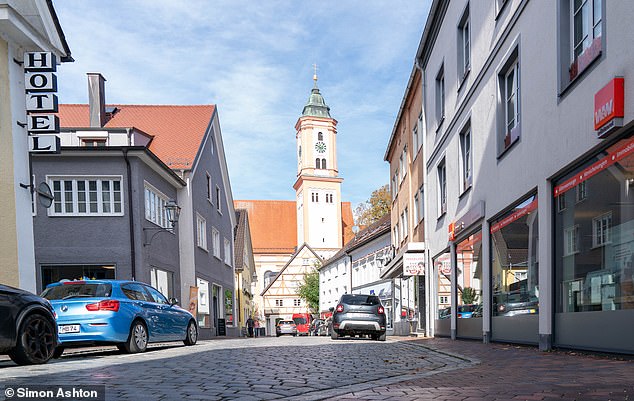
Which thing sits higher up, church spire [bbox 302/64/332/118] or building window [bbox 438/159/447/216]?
church spire [bbox 302/64/332/118]

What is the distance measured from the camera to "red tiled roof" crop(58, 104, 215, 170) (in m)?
27.1

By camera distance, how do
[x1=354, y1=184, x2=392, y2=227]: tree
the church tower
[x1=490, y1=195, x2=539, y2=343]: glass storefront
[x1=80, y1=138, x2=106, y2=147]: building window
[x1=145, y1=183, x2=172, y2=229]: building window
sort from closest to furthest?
[x1=490, y1=195, x2=539, y2=343]: glass storefront → [x1=145, y1=183, x2=172, y2=229]: building window → [x1=80, y1=138, x2=106, y2=147]: building window → [x1=354, y1=184, x2=392, y2=227]: tree → the church tower

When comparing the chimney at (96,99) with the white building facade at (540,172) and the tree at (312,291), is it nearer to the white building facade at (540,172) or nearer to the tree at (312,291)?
the white building facade at (540,172)

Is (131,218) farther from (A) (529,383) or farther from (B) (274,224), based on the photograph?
(B) (274,224)

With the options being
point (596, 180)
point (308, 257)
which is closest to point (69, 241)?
point (596, 180)

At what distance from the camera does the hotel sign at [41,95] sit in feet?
44.2

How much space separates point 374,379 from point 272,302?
7514cm

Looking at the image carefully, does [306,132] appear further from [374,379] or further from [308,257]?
[374,379]

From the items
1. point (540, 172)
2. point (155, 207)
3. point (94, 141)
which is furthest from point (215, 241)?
point (540, 172)

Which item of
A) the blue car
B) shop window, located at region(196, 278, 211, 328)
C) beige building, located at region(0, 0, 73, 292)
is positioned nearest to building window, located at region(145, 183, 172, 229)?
shop window, located at region(196, 278, 211, 328)

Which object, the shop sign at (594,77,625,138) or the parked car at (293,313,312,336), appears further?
the parked car at (293,313,312,336)

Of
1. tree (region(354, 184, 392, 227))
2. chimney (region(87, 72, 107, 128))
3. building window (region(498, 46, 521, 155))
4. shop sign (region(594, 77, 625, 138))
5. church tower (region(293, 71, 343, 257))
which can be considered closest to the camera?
shop sign (region(594, 77, 625, 138))

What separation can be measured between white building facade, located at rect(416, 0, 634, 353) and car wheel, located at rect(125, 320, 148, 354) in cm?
701

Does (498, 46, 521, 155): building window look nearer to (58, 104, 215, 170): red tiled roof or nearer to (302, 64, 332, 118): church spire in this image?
(58, 104, 215, 170): red tiled roof
